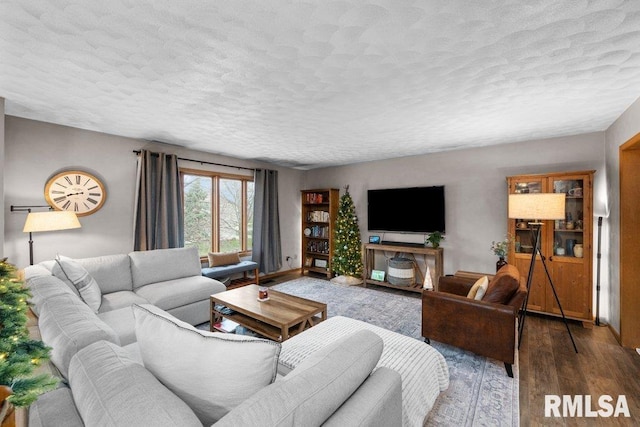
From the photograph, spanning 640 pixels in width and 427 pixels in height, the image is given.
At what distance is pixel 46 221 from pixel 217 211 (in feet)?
7.79

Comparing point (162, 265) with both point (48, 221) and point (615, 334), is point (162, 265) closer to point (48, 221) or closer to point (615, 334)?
point (48, 221)

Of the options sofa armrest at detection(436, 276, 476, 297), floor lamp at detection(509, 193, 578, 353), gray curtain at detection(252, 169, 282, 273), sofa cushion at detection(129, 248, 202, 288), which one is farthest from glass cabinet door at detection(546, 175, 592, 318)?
sofa cushion at detection(129, 248, 202, 288)

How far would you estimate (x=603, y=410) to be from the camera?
192 cm

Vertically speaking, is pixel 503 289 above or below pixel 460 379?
above

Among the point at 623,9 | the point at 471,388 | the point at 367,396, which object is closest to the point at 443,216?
the point at 471,388

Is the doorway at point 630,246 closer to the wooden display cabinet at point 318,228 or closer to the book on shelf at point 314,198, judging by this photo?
the wooden display cabinet at point 318,228

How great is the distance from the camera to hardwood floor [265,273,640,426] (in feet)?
6.18

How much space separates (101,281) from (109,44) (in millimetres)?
2465

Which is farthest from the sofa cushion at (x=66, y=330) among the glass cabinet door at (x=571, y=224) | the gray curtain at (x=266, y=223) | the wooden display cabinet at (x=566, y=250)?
the glass cabinet door at (x=571, y=224)

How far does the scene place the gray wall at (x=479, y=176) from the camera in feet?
11.8

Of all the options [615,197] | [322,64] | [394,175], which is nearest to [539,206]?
[615,197]

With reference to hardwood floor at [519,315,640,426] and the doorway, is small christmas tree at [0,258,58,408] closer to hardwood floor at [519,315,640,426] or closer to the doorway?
hardwood floor at [519,315,640,426]

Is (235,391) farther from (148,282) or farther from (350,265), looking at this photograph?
(350,265)

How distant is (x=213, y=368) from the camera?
93 centimetres
